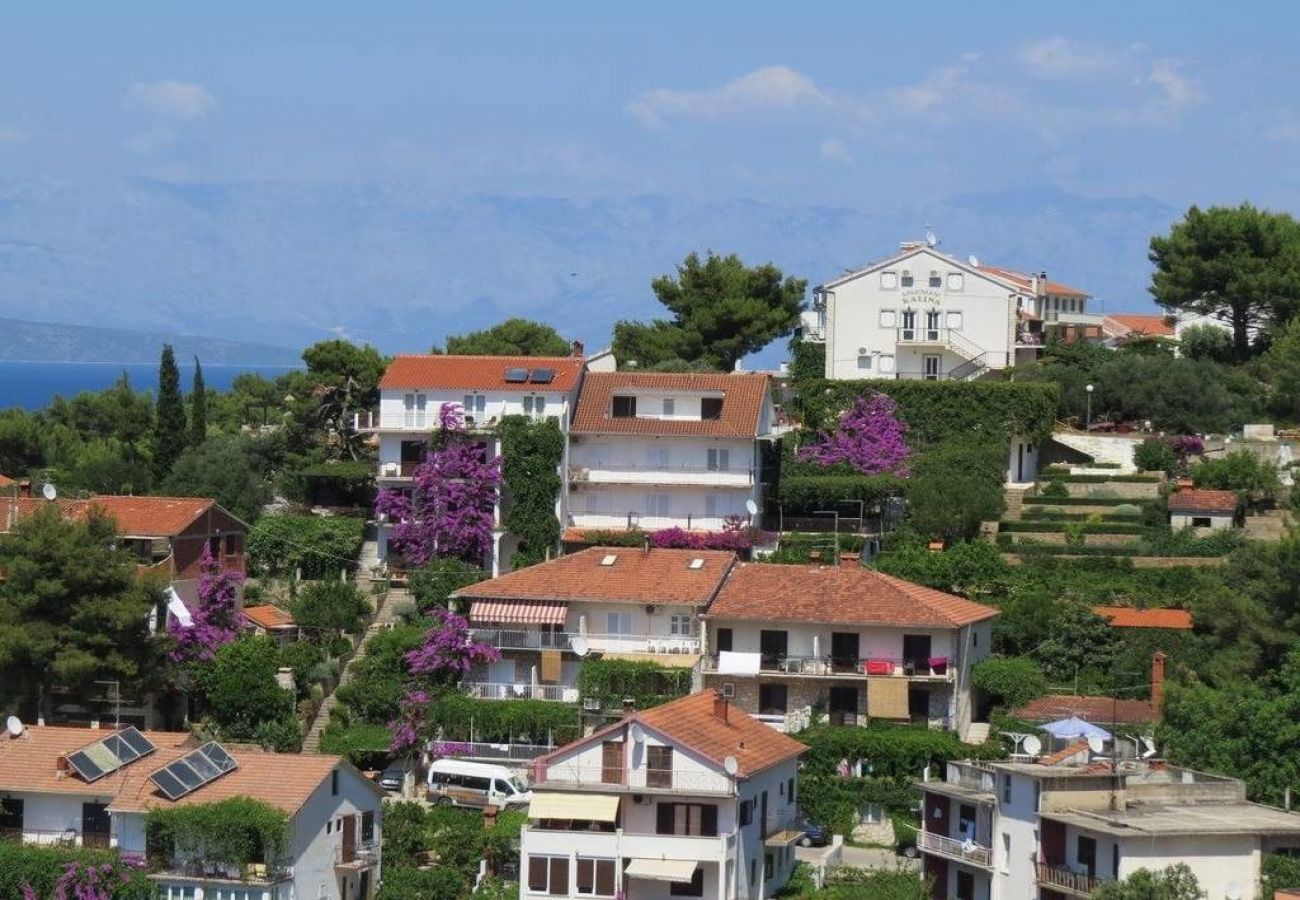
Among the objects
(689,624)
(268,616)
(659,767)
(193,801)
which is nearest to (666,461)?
(689,624)

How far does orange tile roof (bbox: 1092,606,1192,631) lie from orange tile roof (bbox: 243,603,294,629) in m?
21.1

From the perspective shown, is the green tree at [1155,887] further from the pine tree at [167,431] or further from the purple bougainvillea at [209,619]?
the pine tree at [167,431]

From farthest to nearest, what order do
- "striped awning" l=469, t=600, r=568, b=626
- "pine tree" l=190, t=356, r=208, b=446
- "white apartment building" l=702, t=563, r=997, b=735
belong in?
"pine tree" l=190, t=356, r=208, b=446, "striped awning" l=469, t=600, r=568, b=626, "white apartment building" l=702, t=563, r=997, b=735

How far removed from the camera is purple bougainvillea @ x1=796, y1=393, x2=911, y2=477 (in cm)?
7738

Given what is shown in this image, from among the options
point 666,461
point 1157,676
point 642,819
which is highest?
point 666,461

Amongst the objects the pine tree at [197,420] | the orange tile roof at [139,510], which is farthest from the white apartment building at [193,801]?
the pine tree at [197,420]

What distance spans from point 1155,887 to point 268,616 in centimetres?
2993

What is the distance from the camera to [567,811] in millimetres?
51062

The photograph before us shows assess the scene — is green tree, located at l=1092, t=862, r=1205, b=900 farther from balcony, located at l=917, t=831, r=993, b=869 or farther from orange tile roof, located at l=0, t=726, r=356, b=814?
orange tile roof, located at l=0, t=726, r=356, b=814

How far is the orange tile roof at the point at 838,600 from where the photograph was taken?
61125mm

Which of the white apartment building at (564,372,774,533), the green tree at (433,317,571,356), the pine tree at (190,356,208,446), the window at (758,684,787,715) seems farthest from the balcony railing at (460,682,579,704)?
the green tree at (433,317,571,356)

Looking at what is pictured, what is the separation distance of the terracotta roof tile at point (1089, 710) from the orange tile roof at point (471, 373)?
1779cm

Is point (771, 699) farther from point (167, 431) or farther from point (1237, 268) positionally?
point (1237, 268)

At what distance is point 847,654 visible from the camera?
6153 centimetres
